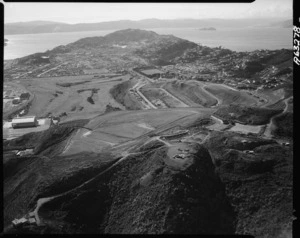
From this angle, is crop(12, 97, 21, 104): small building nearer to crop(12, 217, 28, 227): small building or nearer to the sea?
crop(12, 217, 28, 227): small building

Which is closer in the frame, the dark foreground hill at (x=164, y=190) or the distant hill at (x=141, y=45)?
the dark foreground hill at (x=164, y=190)

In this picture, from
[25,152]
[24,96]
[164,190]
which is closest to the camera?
[164,190]

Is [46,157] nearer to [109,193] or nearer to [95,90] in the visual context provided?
[109,193]

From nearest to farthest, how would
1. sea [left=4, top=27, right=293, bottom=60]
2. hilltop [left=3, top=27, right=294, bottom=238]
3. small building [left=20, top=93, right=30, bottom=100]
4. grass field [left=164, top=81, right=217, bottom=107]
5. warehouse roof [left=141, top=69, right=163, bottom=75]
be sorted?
hilltop [left=3, top=27, right=294, bottom=238], grass field [left=164, top=81, right=217, bottom=107], small building [left=20, top=93, right=30, bottom=100], warehouse roof [left=141, top=69, right=163, bottom=75], sea [left=4, top=27, right=293, bottom=60]

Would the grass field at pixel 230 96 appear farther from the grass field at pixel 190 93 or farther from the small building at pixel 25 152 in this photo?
the small building at pixel 25 152

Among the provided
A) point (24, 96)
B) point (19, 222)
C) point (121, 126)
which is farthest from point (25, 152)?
point (24, 96)

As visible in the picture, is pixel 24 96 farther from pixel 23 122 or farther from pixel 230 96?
pixel 230 96

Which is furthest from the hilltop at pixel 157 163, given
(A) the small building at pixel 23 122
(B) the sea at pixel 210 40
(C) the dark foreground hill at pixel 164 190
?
(B) the sea at pixel 210 40

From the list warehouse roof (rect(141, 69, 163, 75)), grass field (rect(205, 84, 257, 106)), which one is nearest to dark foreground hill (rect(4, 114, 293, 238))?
grass field (rect(205, 84, 257, 106))
